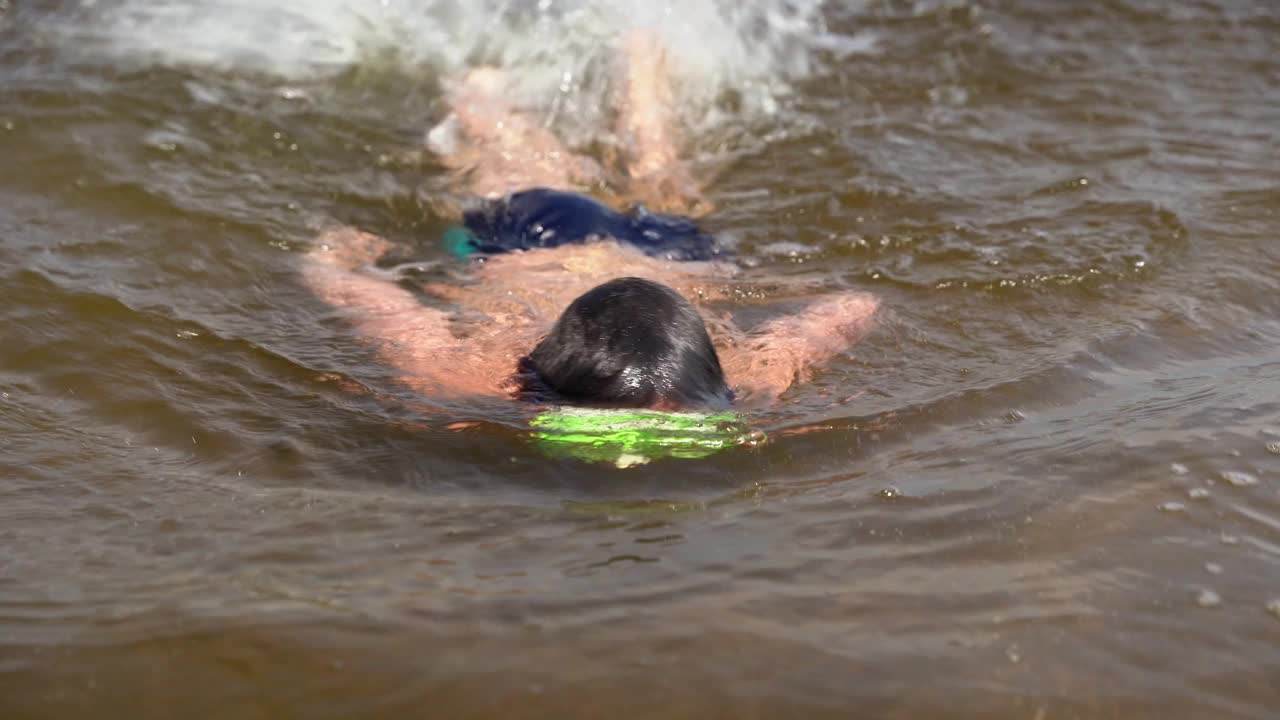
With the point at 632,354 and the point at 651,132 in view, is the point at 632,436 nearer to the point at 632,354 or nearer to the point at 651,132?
the point at 632,354

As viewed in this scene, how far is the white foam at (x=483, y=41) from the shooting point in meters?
6.46

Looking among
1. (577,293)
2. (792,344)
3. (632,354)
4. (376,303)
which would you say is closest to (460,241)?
(376,303)

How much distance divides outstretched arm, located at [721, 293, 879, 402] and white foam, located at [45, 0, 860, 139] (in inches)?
86.8

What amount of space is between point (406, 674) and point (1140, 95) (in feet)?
18.8

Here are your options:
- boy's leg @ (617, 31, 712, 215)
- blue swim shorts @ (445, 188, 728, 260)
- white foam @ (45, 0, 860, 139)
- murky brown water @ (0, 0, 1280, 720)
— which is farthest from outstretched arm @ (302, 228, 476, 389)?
white foam @ (45, 0, 860, 139)

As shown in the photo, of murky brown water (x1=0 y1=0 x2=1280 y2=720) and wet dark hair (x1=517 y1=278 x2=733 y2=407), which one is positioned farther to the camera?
wet dark hair (x1=517 y1=278 x2=733 y2=407)

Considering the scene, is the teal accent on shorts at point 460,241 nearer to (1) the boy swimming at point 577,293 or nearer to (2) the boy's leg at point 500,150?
(1) the boy swimming at point 577,293

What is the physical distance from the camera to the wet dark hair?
10.8 ft

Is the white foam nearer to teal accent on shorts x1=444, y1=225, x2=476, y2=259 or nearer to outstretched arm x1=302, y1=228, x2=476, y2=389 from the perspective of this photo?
teal accent on shorts x1=444, y1=225, x2=476, y2=259

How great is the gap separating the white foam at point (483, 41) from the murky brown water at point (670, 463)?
403 millimetres

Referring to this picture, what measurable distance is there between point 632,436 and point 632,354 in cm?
27

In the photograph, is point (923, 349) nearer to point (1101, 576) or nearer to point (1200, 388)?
point (1200, 388)

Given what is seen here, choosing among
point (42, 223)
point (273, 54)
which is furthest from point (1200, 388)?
point (273, 54)

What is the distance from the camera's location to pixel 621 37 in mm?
6531
